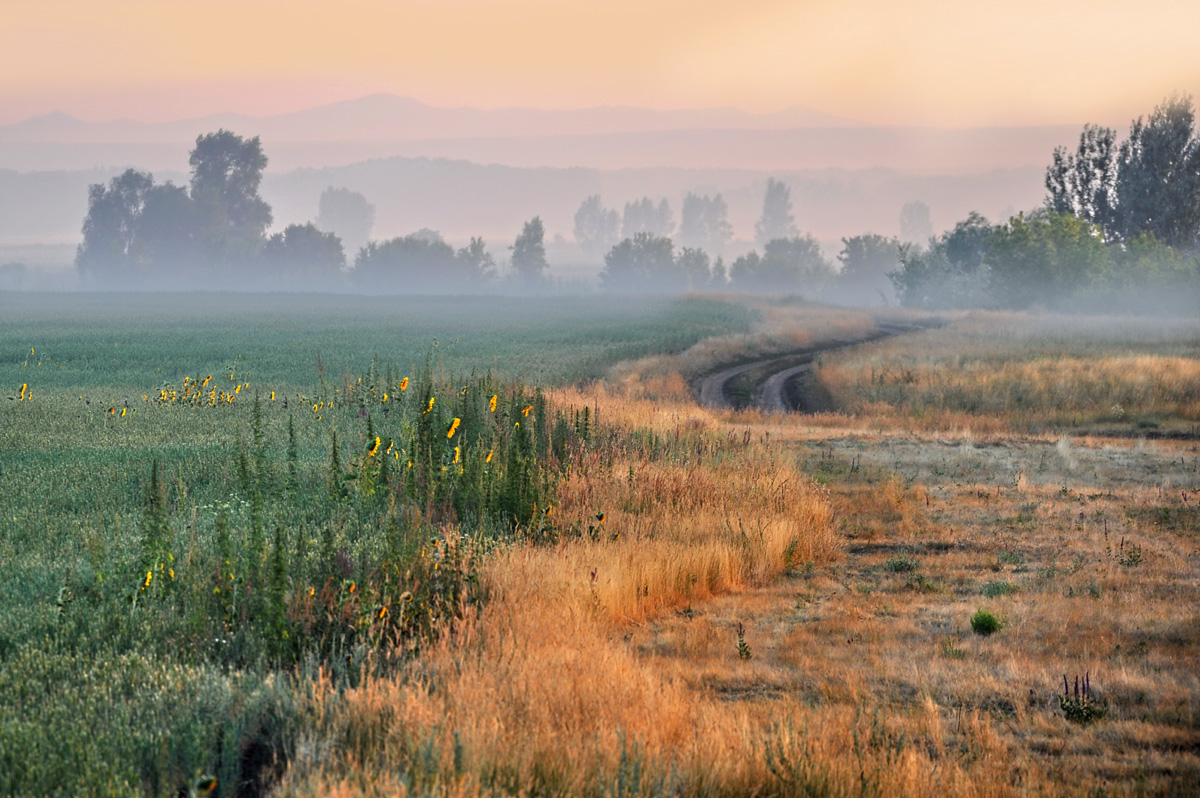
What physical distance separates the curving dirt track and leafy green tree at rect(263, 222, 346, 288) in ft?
327

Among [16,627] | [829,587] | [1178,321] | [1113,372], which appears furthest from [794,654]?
[1178,321]

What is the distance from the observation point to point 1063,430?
25609 millimetres

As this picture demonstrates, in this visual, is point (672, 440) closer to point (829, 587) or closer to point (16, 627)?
point (829, 587)

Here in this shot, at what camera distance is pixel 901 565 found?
39.2ft

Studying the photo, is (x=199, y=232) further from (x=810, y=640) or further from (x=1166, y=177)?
(x=810, y=640)

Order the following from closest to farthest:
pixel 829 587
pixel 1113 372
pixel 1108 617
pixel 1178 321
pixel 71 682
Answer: pixel 71 682
pixel 1108 617
pixel 829 587
pixel 1113 372
pixel 1178 321

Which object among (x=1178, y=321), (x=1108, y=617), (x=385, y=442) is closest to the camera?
(x=1108, y=617)

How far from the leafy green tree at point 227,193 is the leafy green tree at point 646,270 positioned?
182ft

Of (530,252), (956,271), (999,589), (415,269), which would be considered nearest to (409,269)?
(415,269)

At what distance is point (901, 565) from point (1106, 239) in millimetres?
85518

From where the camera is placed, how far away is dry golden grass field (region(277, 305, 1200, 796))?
5730 mm

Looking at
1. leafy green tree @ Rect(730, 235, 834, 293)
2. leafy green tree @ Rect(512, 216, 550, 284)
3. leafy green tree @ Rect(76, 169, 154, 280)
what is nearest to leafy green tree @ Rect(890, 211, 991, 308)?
leafy green tree @ Rect(730, 235, 834, 293)

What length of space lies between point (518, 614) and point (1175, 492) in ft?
42.9

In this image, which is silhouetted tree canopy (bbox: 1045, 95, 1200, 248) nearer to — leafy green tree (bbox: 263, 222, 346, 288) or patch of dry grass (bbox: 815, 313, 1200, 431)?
patch of dry grass (bbox: 815, 313, 1200, 431)
